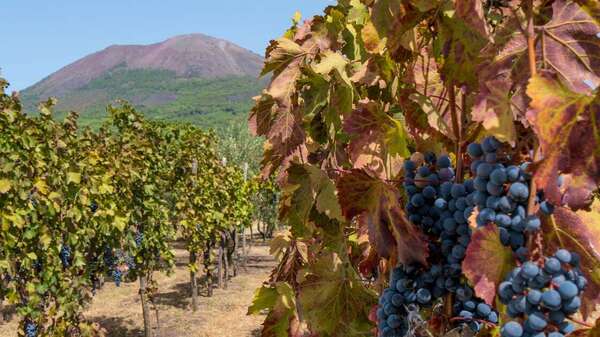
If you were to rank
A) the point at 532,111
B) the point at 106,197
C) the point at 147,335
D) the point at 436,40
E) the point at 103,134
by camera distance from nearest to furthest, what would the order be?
the point at 532,111 < the point at 436,40 < the point at 106,197 < the point at 147,335 < the point at 103,134

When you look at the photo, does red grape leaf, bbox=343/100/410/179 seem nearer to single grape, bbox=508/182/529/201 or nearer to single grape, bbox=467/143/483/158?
single grape, bbox=467/143/483/158

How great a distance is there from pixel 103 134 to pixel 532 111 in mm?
12436

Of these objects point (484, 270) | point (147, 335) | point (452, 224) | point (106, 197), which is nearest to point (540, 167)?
point (484, 270)

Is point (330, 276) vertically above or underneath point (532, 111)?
underneath

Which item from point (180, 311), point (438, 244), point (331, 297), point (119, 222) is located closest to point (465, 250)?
point (438, 244)

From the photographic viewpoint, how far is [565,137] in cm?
99

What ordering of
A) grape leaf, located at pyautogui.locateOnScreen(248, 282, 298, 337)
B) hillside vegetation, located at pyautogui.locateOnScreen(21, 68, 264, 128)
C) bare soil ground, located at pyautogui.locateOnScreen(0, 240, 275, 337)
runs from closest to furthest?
grape leaf, located at pyautogui.locateOnScreen(248, 282, 298, 337) → bare soil ground, located at pyautogui.locateOnScreen(0, 240, 275, 337) → hillside vegetation, located at pyautogui.locateOnScreen(21, 68, 264, 128)

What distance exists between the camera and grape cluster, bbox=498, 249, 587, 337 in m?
0.96

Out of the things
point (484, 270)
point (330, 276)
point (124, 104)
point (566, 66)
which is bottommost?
point (330, 276)

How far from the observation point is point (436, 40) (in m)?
1.77

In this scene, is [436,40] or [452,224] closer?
[452,224]

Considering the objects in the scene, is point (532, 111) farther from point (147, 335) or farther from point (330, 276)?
point (147, 335)

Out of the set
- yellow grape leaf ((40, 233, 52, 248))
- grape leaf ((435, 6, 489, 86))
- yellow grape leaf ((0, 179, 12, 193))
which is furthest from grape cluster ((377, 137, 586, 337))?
yellow grape leaf ((40, 233, 52, 248))

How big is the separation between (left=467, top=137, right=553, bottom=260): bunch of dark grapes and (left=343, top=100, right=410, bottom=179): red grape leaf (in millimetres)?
758
